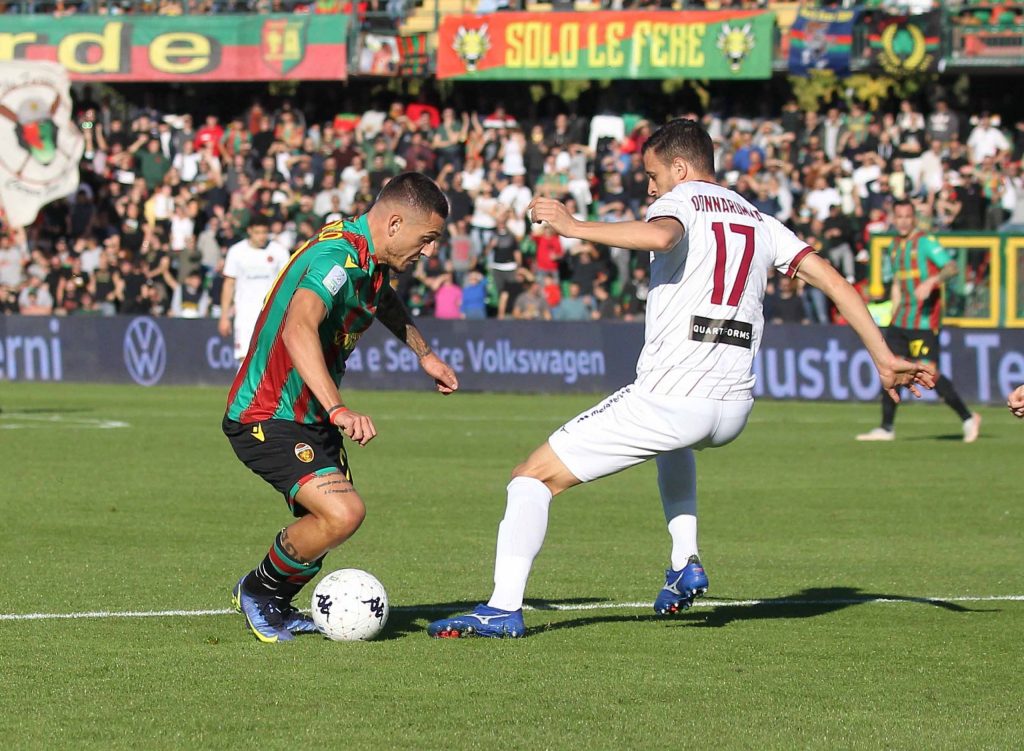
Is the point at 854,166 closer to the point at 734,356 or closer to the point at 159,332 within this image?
the point at 159,332

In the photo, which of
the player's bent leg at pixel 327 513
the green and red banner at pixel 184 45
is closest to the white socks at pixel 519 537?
the player's bent leg at pixel 327 513

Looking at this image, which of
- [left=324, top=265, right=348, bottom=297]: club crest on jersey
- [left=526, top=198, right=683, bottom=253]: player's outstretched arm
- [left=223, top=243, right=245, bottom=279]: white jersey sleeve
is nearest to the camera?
[left=526, top=198, right=683, bottom=253]: player's outstretched arm

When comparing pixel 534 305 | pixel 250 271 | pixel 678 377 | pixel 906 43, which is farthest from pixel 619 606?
pixel 906 43

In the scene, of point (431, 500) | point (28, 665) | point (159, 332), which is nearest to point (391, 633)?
point (28, 665)

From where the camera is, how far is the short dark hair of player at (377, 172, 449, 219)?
741 cm

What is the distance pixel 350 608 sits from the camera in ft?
24.4

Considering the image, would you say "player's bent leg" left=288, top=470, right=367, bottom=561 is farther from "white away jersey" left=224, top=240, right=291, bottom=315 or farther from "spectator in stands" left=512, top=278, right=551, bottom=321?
"spectator in stands" left=512, top=278, right=551, bottom=321

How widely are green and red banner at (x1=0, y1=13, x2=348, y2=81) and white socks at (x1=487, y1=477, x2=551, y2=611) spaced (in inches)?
1064

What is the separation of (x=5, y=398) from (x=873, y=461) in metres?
13.0

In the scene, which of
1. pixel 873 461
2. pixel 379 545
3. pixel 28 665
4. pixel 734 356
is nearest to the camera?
pixel 28 665

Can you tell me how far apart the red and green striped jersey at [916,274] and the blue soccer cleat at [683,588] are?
35.8 ft

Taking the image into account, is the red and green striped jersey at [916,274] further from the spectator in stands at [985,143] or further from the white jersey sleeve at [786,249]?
the spectator in stands at [985,143]

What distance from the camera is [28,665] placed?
6.84m

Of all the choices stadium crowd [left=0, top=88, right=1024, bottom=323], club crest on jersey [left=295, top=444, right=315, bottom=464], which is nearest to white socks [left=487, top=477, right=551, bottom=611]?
club crest on jersey [left=295, top=444, right=315, bottom=464]
